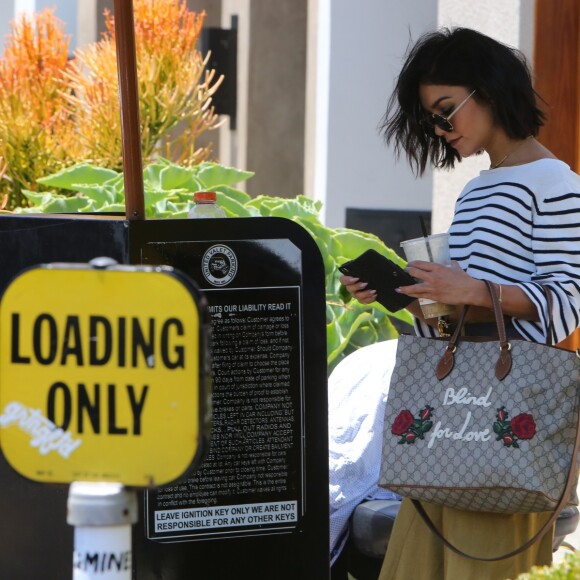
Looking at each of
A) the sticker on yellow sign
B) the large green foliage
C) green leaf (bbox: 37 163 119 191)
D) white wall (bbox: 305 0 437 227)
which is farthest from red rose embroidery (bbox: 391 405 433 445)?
white wall (bbox: 305 0 437 227)

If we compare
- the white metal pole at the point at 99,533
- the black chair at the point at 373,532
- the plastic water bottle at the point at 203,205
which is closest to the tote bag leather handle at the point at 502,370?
the black chair at the point at 373,532

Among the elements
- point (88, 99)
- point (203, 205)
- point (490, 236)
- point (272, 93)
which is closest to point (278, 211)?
point (203, 205)

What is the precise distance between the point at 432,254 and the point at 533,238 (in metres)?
0.23

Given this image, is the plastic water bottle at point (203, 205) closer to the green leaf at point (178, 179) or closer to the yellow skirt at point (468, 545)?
the yellow skirt at point (468, 545)

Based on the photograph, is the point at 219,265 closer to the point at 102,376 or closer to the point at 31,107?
the point at 102,376

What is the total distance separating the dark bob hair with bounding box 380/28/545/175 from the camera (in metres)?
2.84

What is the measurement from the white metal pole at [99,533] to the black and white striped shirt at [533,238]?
4.04 ft

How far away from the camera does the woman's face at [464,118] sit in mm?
2863

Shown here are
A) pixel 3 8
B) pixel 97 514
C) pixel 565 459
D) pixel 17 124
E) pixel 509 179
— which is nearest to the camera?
pixel 97 514

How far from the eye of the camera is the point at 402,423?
2.70m

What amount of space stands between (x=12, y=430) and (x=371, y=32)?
714 cm

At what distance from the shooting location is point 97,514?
5.67ft

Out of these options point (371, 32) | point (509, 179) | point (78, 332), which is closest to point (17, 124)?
point (371, 32)

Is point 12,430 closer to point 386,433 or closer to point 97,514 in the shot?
point 97,514
